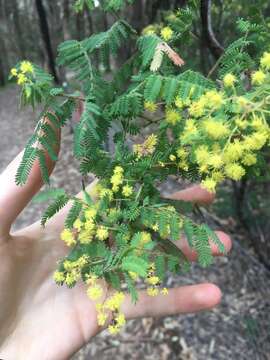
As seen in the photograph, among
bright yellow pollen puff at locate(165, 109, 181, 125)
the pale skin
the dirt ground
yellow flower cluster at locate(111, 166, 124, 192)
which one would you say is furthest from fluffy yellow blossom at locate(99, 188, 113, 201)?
the dirt ground

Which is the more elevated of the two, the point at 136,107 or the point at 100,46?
the point at 100,46

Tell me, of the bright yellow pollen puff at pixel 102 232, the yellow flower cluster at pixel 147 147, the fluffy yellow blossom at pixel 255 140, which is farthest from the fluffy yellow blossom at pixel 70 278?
the fluffy yellow blossom at pixel 255 140

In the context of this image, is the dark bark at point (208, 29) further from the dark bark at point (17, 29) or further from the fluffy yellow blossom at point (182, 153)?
the dark bark at point (17, 29)

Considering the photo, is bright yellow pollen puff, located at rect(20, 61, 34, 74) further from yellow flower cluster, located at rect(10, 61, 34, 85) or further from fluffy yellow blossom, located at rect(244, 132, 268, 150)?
fluffy yellow blossom, located at rect(244, 132, 268, 150)

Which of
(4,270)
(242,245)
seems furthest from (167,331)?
(4,270)

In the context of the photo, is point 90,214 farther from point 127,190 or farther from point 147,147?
point 147,147

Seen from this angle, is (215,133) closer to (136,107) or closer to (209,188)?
(209,188)
